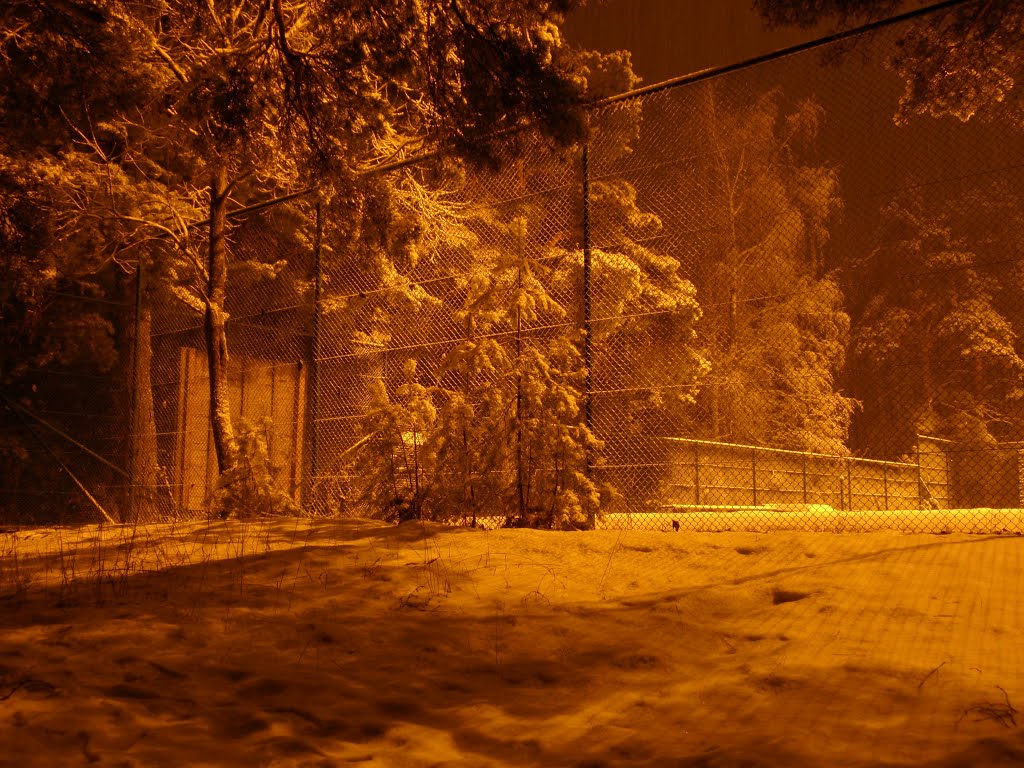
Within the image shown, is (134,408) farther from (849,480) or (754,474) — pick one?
(849,480)

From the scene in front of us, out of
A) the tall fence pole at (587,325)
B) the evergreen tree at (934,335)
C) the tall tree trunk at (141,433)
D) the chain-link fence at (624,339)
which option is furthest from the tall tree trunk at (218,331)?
the evergreen tree at (934,335)

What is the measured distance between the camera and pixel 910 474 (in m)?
18.2

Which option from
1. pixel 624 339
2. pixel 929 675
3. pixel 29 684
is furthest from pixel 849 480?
pixel 29 684

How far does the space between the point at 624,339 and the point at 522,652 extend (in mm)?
9880

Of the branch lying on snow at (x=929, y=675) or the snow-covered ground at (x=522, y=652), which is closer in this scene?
the snow-covered ground at (x=522, y=652)

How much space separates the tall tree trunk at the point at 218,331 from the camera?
10234mm

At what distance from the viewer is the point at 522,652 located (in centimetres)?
424

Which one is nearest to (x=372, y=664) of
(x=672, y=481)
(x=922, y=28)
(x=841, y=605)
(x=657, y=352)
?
(x=841, y=605)

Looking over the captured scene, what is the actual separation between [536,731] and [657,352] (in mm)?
13287

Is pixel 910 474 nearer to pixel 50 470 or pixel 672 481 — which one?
pixel 672 481

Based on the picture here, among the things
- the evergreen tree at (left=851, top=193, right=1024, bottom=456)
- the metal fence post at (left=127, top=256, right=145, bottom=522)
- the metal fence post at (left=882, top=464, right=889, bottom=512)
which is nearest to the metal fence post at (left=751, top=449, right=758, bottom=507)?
the metal fence post at (left=882, top=464, right=889, bottom=512)

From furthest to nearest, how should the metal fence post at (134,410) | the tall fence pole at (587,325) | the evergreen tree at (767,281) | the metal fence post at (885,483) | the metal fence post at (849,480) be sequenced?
1. the evergreen tree at (767,281)
2. the metal fence post at (885,483)
3. the metal fence post at (849,480)
4. the metal fence post at (134,410)
5. the tall fence pole at (587,325)

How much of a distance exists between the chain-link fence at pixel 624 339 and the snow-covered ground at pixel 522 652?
1.83 metres

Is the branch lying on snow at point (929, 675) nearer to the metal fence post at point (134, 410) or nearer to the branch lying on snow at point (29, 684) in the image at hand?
the branch lying on snow at point (29, 684)
